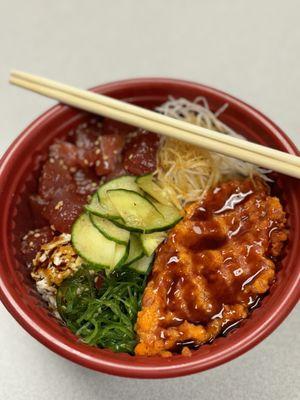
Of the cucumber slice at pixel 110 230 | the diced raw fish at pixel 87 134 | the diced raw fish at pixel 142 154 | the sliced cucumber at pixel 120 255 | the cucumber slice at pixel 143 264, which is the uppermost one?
the diced raw fish at pixel 87 134

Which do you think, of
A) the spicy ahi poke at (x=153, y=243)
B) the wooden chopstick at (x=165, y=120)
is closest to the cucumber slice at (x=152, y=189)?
the spicy ahi poke at (x=153, y=243)

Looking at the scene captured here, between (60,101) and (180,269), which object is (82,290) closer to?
(180,269)

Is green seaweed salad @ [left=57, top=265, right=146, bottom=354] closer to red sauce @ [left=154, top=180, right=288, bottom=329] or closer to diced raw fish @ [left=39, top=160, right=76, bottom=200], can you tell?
red sauce @ [left=154, top=180, right=288, bottom=329]

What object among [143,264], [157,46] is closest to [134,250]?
[143,264]

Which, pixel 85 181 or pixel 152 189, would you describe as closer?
pixel 152 189

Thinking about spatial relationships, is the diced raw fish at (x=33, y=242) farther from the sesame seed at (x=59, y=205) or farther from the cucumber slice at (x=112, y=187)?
the cucumber slice at (x=112, y=187)

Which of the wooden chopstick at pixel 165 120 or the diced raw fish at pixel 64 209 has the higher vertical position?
the wooden chopstick at pixel 165 120

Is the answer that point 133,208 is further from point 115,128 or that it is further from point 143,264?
point 115,128

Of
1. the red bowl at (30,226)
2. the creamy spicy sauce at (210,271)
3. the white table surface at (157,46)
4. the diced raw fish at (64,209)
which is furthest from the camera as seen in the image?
the white table surface at (157,46)
